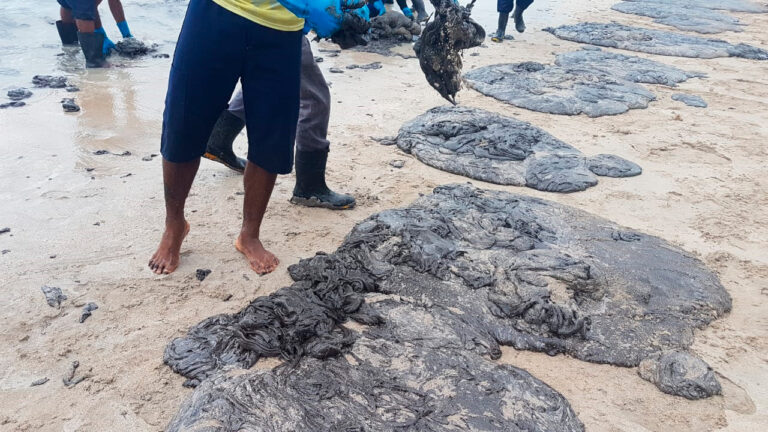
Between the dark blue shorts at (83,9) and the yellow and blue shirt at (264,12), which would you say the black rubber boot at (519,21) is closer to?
the dark blue shorts at (83,9)

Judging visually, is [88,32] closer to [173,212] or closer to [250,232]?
[173,212]

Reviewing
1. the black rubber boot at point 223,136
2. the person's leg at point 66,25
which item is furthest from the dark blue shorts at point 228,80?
the person's leg at point 66,25

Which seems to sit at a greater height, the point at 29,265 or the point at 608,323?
the point at 29,265

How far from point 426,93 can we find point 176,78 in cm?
370

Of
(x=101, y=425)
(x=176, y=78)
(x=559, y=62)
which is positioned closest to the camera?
(x=101, y=425)

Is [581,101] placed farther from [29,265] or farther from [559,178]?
[29,265]

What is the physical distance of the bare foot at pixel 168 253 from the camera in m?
2.66

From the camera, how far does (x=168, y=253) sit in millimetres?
2688

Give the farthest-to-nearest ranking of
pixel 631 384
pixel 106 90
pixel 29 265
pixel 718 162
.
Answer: pixel 106 90, pixel 718 162, pixel 29 265, pixel 631 384

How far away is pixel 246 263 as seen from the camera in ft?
9.14

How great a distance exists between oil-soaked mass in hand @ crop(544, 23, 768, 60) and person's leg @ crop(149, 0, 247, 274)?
7.51 metres

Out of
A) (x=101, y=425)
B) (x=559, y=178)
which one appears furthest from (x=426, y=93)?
(x=101, y=425)

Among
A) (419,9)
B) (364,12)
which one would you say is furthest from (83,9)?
(419,9)

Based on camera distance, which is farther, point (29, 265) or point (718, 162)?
point (718, 162)
